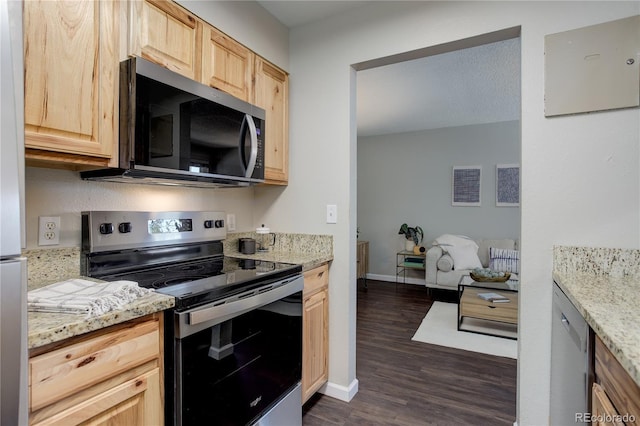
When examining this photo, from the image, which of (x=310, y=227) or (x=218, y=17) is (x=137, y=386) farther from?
(x=218, y=17)

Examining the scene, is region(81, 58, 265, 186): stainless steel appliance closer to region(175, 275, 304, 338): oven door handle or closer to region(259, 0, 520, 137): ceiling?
region(175, 275, 304, 338): oven door handle

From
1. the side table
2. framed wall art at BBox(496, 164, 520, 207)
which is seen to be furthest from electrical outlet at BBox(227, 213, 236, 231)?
framed wall art at BBox(496, 164, 520, 207)

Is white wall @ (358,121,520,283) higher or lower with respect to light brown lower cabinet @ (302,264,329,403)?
higher

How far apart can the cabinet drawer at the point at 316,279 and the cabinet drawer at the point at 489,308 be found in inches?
70.9

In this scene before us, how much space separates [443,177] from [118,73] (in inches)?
186

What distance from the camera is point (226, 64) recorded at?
5.82ft

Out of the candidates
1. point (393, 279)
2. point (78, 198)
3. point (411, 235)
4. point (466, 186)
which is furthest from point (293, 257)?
point (466, 186)

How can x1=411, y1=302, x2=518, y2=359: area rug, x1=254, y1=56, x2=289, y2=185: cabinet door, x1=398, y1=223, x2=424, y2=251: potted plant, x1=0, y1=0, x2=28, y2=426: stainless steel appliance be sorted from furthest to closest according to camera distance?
x1=398, y1=223, x2=424, y2=251: potted plant, x1=411, y1=302, x2=518, y2=359: area rug, x1=254, y1=56, x2=289, y2=185: cabinet door, x1=0, y1=0, x2=28, y2=426: stainless steel appliance

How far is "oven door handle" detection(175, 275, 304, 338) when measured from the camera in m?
1.14

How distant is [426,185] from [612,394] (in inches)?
182

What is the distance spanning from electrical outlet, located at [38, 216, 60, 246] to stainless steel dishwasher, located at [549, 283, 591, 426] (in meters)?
1.98

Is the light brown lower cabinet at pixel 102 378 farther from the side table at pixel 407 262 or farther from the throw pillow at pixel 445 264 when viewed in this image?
the side table at pixel 407 262

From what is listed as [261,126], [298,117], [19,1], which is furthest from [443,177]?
[19,1]

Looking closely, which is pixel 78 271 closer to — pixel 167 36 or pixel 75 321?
pixel 75 321
